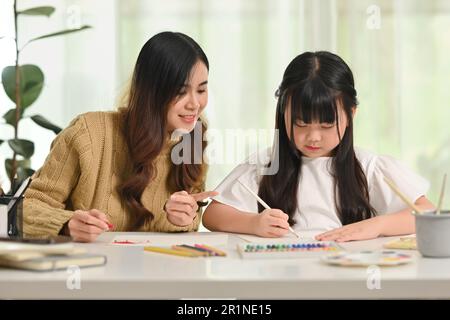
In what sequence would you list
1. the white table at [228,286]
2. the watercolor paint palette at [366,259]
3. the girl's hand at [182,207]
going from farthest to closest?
1. the girl's hand at [182,207]
2. the watercolor paint palette at [366,259]
3. the white table at [228,286]

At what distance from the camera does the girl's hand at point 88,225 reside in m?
1.57

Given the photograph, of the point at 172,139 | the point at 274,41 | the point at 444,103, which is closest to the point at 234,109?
the point at 274,41

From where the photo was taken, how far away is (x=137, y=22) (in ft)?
10.9

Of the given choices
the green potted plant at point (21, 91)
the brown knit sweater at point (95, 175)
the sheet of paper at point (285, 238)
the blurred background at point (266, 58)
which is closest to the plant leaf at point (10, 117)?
the green potted plant at point (21, 91)

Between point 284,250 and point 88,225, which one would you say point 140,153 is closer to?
point 88,225

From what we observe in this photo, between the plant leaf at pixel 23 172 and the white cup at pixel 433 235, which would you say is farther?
the plant leaf at pixel 23 172

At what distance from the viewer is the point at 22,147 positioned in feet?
9.66

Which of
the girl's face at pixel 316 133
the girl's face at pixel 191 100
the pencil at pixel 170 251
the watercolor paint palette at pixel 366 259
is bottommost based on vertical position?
the pencil at pixel 170 251

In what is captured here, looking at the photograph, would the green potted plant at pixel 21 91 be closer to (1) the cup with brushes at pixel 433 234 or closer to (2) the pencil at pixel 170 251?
(2) the pencil at pixel 170 251

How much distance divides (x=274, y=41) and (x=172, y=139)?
4.70ft

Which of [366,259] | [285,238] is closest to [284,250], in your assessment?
[366,259]

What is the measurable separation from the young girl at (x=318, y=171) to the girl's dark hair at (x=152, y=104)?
187mm

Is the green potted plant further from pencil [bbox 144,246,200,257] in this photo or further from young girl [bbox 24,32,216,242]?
pencil [bbox 144,246,200,257]
